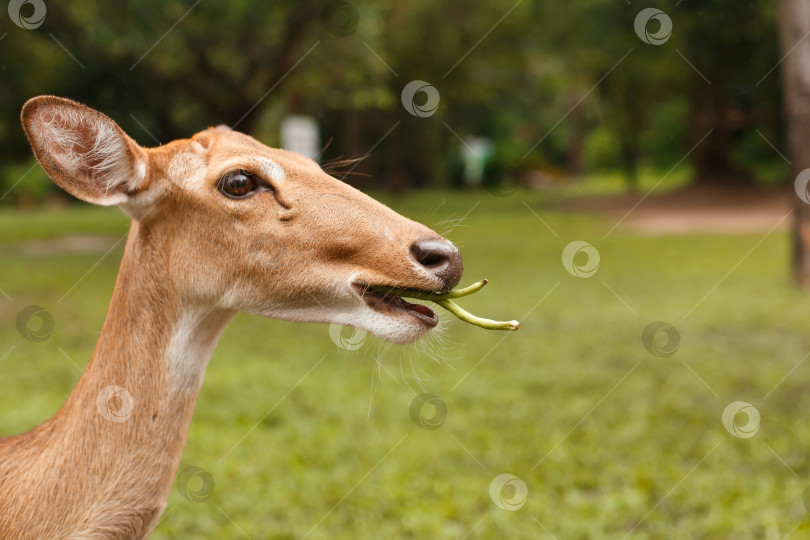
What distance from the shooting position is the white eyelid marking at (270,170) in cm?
217

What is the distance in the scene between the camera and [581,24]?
2009 centimetres

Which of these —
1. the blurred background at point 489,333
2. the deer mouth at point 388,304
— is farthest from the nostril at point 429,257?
the blurred background at point 489,333

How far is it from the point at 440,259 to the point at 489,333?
7454 mm

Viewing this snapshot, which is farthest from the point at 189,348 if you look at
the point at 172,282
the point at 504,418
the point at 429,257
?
the point at 504,418

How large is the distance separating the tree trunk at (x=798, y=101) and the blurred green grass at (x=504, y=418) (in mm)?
600

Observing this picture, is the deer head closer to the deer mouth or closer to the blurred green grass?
the deer mouth

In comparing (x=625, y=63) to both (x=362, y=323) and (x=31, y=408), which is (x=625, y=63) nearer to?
(x=31, y=408)

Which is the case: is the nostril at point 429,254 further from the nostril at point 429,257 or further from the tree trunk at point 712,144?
the tree trunk at point 712,144

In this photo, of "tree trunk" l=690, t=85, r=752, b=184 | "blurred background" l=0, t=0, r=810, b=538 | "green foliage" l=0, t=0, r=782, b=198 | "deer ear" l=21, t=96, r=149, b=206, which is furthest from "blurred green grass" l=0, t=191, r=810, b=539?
"tree trunk" l=690, t=85, r=752, b=184

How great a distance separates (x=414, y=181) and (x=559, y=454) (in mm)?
30296

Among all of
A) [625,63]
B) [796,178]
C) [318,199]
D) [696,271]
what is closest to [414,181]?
[625,63]

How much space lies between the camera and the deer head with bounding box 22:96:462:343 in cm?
200

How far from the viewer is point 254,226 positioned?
2.15m

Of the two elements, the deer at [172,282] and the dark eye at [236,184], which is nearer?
the deer at [172,282]
